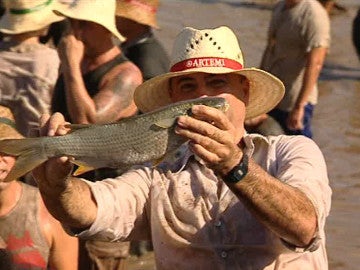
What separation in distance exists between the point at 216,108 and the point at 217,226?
70 cm

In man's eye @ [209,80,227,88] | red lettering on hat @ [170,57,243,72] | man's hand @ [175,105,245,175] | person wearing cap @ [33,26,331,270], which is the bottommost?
person wearing cap @ [33,26,331,270]

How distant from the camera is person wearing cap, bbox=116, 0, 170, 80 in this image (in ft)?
25.5

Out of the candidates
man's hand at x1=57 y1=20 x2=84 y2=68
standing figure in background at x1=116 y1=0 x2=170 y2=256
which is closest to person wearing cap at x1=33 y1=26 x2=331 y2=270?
man's hand at x1=57 y1=20 x2=84 y2=68

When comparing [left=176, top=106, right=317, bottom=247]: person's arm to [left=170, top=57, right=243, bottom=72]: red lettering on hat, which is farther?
[left=170, top=57, right=243, bottom=72]: red lettering on hat

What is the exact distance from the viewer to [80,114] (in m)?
6.90

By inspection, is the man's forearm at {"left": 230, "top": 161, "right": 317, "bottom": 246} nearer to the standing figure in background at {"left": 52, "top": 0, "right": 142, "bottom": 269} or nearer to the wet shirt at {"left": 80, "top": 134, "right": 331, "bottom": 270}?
the wet shirt at {"left": 80, "top": 134, "right": 331, "bottom": 270}

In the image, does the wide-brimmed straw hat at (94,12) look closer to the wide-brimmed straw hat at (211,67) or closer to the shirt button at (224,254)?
the wide-brimmed straw hat at (211,67)

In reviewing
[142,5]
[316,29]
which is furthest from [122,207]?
[316,29]

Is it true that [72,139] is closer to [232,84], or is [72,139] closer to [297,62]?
[232,84]

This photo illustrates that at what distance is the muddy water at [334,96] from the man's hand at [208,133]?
4.63m

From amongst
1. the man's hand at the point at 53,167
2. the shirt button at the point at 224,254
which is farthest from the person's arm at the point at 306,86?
the man's hand at the point at 53,167

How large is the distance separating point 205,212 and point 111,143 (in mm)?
614

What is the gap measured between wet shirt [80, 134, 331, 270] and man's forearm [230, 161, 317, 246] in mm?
110

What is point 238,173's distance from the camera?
409 cm
